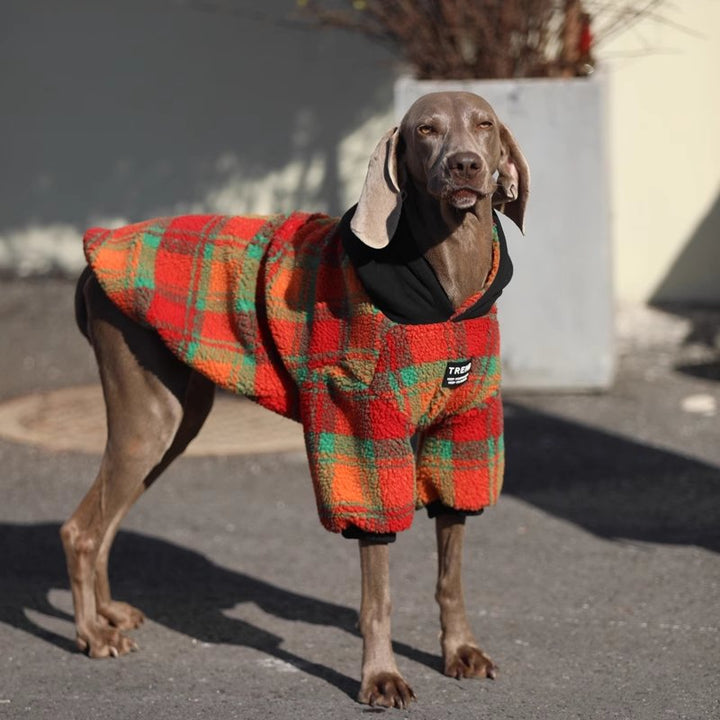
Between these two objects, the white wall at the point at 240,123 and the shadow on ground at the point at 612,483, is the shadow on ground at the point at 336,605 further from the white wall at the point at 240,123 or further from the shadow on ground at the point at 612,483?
the white wall at the point at 240,123

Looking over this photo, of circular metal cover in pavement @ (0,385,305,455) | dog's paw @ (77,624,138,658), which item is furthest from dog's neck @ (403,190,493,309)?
circular metal cover in pavement @ (0,385,305,455)

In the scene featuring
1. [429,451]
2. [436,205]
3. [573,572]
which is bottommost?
[573,572]

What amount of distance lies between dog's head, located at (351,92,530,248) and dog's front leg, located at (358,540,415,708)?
0.92m

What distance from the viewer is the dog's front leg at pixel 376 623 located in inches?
167

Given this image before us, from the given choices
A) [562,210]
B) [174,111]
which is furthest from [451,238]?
[174,111]

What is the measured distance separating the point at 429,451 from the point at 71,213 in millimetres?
6102

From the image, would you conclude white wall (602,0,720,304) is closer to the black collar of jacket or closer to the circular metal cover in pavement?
the circular metal cover in pavement

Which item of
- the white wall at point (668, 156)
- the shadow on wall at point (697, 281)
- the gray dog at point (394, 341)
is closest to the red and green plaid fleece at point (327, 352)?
the gray dog at point (394, 341)

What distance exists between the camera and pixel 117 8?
9711mm

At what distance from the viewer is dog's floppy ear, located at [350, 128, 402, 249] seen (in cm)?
400

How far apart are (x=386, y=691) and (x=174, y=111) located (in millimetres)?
6198

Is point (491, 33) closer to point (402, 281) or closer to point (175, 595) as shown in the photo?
point (175, 595)

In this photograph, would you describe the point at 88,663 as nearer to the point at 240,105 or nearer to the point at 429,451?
the point at 429,451

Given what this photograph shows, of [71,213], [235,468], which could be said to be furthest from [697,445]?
[71,213]
